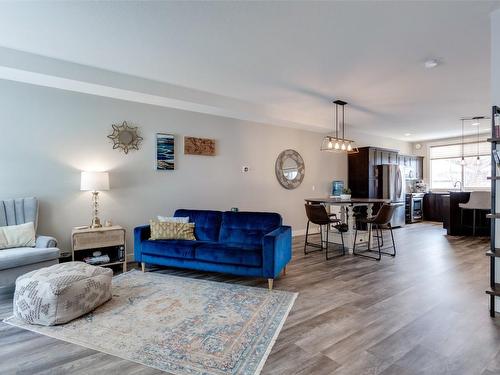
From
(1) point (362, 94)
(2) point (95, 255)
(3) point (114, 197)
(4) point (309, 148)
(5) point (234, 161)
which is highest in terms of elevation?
(1) point (362, 94)

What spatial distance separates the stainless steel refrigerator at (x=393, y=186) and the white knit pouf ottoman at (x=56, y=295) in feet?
22.9

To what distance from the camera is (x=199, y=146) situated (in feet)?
16.6

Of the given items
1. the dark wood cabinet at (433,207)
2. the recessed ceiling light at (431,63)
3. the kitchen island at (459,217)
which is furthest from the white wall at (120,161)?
the dark wood cabinet at (433,207)

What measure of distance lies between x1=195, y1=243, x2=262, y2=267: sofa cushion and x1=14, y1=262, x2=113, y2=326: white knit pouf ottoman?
1.19 metres

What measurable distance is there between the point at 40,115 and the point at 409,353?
4822 millimetres

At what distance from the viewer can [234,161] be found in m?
5.54

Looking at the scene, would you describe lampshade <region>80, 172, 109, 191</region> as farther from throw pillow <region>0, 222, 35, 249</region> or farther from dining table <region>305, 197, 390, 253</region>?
dining table <region>305, 197, 390, 253</region>

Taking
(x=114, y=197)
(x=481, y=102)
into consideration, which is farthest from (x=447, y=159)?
(x=114, y=197)

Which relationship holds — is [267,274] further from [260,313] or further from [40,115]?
[40,115]

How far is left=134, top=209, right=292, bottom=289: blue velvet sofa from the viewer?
128 inches

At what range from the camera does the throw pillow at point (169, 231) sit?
12.9ft

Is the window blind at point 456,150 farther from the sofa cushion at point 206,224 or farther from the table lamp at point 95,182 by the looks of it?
the table lamp at point 95,182

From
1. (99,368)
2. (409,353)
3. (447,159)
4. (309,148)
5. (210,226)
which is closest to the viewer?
(99,368)

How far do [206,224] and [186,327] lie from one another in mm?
1914
